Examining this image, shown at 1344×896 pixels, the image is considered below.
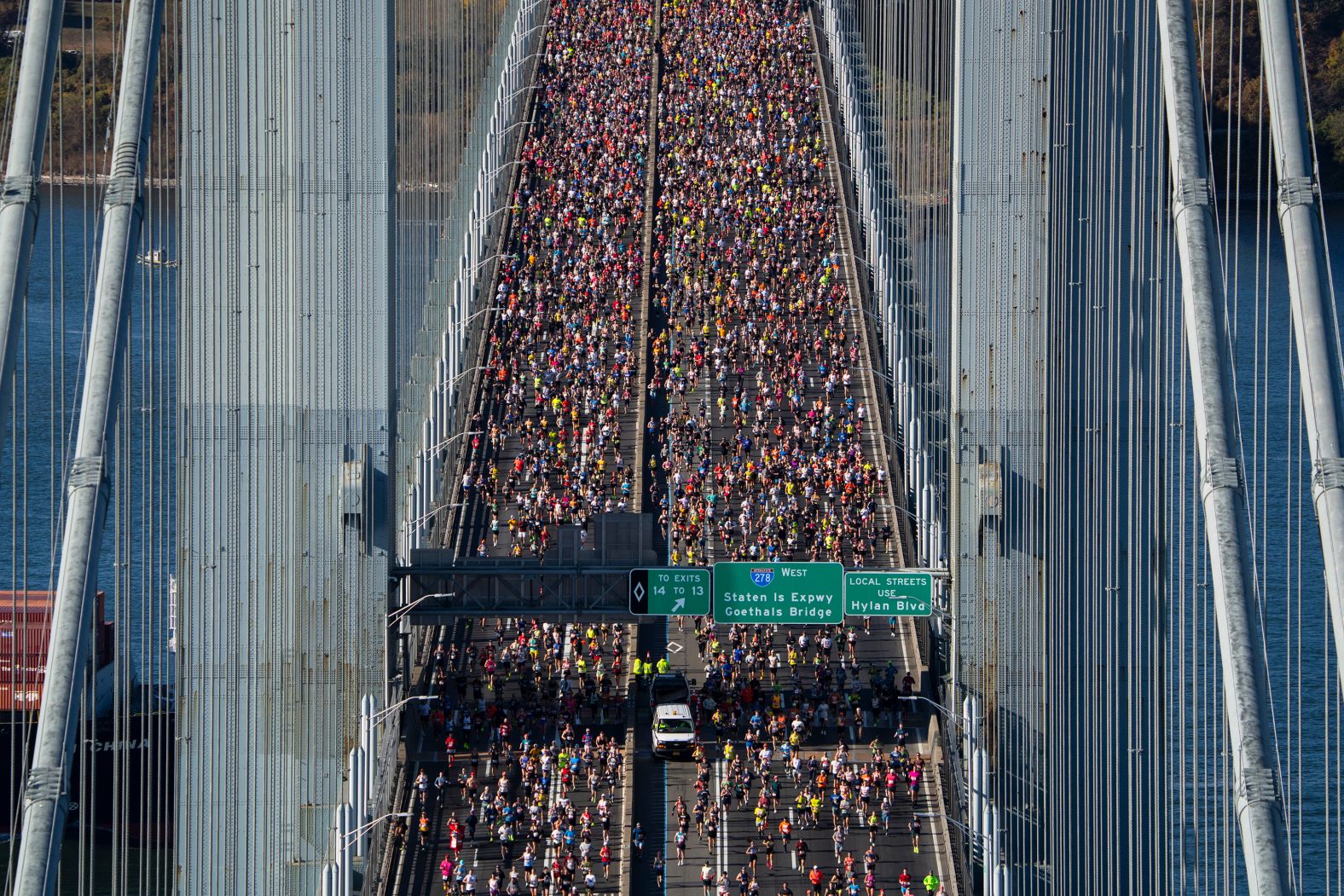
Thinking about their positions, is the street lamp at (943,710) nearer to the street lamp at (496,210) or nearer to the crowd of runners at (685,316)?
the crowd of runners at (685,316)

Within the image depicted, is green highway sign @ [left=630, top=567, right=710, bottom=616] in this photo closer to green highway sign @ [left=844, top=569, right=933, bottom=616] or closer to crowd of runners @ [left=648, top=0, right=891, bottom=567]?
green highway sign @ [left=844, top=569, right=933, bottom=616]

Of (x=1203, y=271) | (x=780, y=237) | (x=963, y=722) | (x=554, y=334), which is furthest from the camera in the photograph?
(x=780, y=237)

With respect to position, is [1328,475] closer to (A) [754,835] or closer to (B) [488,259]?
(A) [754,835]

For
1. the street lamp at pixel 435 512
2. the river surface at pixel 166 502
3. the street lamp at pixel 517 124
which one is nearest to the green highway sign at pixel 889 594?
the river surface at pixel 166 502

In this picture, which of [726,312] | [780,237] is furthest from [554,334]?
[780,237]

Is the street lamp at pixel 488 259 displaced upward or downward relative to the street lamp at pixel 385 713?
upward

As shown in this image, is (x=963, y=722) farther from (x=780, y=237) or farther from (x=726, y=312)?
(x=780, y=237)
